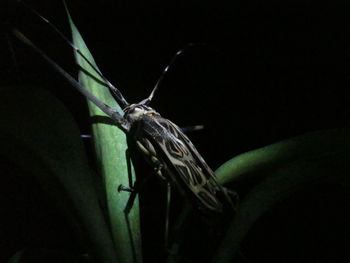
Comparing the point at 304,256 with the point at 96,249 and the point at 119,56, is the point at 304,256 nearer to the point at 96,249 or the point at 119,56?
the point at 96,249

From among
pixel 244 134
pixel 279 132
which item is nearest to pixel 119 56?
pixel 244 134

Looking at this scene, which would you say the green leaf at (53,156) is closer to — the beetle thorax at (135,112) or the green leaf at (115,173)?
the green leaf at (115,173)

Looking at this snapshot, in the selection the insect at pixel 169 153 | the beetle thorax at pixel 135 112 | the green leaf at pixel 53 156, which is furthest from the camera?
the beetle thorax at pixel 135 112

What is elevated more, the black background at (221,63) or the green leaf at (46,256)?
the black background at (221,63)

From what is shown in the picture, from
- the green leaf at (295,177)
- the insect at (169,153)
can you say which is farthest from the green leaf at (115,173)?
the green leaf at (295,177)

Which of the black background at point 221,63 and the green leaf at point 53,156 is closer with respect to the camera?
the green leaf at point 53,156

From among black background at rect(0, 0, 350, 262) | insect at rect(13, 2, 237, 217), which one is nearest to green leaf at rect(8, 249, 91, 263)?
insect at rect(13, 2, 237, 217)
